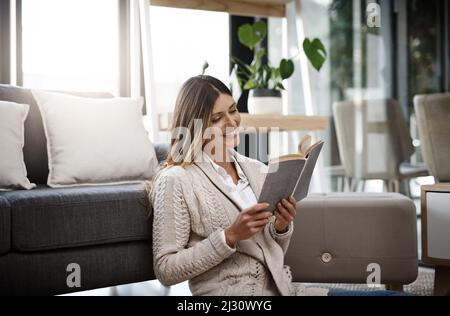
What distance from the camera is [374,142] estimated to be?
3.89m

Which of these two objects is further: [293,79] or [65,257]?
[293,79]

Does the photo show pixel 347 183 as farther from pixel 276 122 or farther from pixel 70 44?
pixel 70 44

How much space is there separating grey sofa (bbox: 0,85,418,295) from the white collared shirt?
358 millimetres

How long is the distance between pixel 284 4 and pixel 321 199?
1.96 m

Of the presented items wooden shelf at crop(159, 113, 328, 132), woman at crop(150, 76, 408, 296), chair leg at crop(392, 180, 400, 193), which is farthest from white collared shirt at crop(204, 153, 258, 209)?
chair leg at crop(392, 180, 400, 193)

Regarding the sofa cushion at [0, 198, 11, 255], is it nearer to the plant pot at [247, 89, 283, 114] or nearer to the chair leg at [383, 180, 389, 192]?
the plant pot at [247, 89, 283, 114]

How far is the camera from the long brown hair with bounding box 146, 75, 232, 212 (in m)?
1.29

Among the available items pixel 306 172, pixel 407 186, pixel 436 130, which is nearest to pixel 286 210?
pixel 306 172

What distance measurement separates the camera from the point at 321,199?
1717 millimetres

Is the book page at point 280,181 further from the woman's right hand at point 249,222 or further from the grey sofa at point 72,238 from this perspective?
the grey sofa at point 72,238

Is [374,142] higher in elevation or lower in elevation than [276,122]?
lower

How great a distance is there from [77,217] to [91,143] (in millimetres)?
478

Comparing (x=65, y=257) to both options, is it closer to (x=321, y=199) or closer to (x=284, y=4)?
(x=321, y=199)
